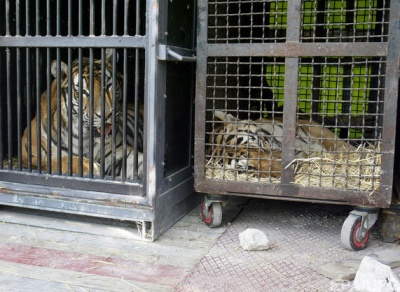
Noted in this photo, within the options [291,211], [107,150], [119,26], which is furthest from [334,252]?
[119,26]

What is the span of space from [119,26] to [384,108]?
6.75ft

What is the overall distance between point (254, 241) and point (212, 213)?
385mm

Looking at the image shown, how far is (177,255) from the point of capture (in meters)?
2.23

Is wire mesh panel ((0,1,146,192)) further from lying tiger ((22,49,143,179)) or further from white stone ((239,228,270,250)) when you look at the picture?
white stone ((239,228,270,250))

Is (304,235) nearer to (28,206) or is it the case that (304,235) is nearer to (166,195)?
(166,195)

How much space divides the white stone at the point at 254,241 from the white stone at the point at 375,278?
52cm

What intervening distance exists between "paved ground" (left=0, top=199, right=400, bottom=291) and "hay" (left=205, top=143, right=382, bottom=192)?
30 cm

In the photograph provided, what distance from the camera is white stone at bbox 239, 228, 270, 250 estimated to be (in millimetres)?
2273

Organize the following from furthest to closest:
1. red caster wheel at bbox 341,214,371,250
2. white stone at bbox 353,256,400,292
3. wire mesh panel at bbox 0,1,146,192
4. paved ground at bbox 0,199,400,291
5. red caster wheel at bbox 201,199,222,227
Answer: red caster wheel at bbox 201,199,222,227 < wire mesh panel at bbox 0,1,146,192 < red caster wheel at bbox 341,214,371,250 < paved ground at bbox 0,199,400,291 < white stone at bbox 353,256,400,292

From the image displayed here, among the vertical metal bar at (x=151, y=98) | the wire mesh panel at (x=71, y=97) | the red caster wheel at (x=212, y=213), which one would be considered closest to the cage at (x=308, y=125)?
the red caster wheel at (x=212, y=213)

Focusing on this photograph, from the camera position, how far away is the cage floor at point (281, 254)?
1930 mm

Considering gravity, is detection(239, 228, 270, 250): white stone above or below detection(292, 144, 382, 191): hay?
below

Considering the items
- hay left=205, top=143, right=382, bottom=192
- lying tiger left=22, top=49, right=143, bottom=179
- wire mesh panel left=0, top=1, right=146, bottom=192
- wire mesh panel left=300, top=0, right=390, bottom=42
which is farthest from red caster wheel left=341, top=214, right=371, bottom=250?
lying tiger left=22, top=49, right=143, bottom=179

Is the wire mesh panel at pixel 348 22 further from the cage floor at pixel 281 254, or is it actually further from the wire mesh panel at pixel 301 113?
the cage floor at pixel 281 254
